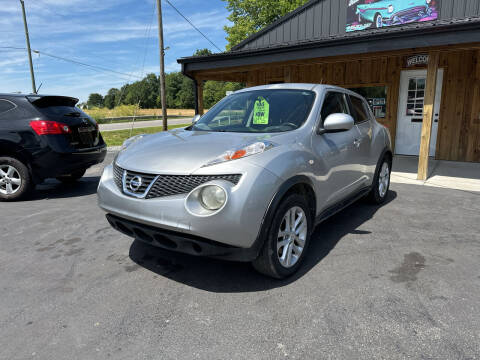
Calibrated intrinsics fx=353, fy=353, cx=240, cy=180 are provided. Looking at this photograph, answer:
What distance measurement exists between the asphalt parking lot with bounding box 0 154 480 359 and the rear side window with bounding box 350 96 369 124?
4.61 feet

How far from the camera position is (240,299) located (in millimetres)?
2770

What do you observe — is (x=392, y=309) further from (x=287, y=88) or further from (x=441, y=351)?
(x=287, y=88)

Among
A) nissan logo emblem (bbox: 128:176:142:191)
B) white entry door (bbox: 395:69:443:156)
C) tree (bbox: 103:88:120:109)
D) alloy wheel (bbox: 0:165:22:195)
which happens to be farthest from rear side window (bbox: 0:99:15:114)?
tree (bbox: 103:88:120:109)

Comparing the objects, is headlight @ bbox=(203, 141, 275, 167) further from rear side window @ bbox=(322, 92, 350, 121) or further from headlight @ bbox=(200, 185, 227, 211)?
rear side window @ bbox=(322, 92, 350, 121)

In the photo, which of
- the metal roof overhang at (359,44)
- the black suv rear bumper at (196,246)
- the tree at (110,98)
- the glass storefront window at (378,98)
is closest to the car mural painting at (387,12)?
the glass storefront window at (378,98)

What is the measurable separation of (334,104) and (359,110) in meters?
0.89

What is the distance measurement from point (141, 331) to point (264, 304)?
2.98ft

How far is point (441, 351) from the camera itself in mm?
2148

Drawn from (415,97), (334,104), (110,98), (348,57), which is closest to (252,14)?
(415,97)

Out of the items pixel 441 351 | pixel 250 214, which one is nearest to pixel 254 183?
pixel 250 214

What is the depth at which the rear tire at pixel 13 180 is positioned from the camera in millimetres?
5629

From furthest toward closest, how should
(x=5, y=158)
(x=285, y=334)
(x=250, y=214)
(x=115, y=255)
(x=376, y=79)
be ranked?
(x=376, y=79) < (x=5, y=158) < (x=115, y=255) < (x=250, y=214) < (x=285, y=334)

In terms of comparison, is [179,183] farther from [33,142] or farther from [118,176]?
[33,142]

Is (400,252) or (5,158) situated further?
(5,158)
